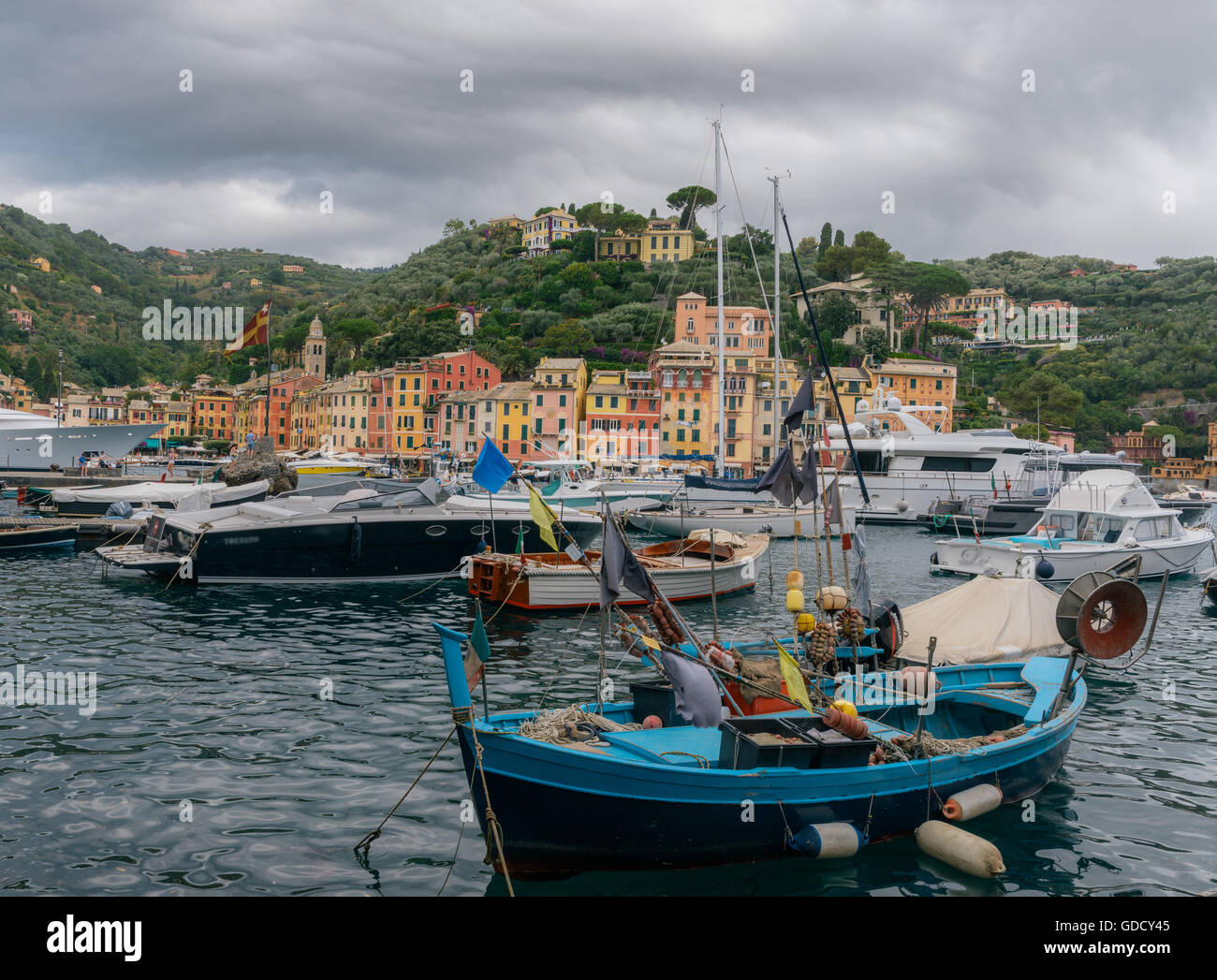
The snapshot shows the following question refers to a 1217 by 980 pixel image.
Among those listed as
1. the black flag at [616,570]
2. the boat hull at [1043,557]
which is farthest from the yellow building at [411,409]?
the black flag at [616,570]

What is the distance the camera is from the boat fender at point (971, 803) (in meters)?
8.22

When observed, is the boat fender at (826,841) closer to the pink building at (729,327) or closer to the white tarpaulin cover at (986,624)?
the white tarpaulin cover at (986,624)

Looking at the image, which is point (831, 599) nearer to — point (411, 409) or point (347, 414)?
point (411, 409)

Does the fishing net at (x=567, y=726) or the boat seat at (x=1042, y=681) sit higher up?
the fishing net at (x=567, y=726)

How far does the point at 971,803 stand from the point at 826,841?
1.87m

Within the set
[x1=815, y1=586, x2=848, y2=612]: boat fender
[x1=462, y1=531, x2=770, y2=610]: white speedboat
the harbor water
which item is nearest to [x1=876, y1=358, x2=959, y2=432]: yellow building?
[x1=462, y1=531, x2=770, y2=610]: white speedboat

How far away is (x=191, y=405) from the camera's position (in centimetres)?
10456

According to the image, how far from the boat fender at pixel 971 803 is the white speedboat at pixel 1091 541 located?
54.3ft

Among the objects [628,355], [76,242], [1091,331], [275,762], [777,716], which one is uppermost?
[76,242]

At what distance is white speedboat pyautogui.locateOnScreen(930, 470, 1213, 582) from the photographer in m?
24.7
